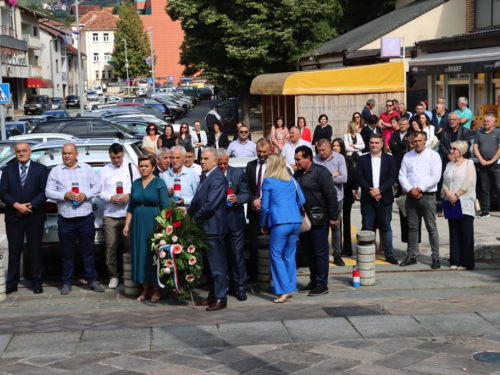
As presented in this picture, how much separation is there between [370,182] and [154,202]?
11.2ft

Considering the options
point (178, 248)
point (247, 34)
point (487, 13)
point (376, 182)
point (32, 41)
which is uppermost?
point (32, 41)

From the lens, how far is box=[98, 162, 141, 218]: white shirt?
413 inches

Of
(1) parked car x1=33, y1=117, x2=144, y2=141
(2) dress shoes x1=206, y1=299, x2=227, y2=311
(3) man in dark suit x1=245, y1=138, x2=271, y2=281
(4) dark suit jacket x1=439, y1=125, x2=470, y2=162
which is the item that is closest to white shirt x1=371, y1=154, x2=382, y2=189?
(3) man in dark suit x1=245, y1=138, x2=271, y2=281

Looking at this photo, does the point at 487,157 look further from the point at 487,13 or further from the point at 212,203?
the point at 487,13

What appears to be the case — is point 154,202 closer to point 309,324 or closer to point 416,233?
point 309,324

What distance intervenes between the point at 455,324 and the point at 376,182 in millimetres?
3564

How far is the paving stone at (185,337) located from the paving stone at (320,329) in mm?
782

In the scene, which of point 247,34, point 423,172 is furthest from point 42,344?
point 247,34

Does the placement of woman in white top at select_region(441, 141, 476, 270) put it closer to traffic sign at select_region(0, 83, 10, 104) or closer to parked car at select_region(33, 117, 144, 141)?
parked car at select_region(33, 117, 144, 141)

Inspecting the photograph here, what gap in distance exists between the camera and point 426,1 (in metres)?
36.1

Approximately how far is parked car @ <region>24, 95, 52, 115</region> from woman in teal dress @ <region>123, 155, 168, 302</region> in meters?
61.9

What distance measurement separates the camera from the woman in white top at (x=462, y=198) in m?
10.9

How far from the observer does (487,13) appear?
1229 inches

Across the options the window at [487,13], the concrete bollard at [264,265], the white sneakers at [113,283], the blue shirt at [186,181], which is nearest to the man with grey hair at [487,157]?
the concrete bollard at [264,265]
